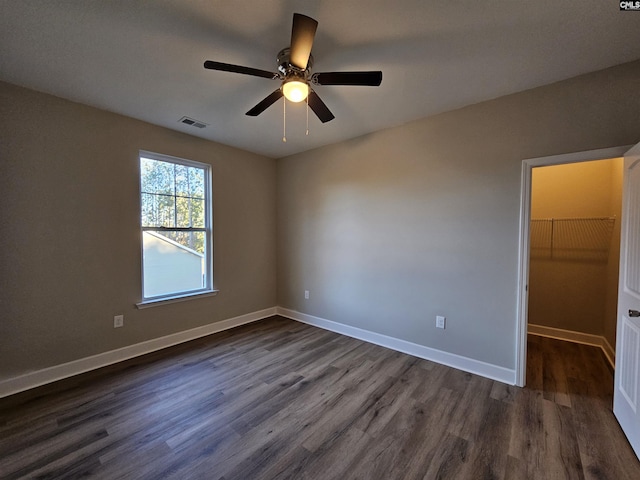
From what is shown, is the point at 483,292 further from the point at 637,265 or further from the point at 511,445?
the point at 511,445

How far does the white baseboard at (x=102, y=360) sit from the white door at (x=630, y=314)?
3954 millimetres

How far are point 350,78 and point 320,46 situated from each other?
1.30ft

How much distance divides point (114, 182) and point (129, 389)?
2.06 metres

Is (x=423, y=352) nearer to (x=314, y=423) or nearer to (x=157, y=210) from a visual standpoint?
(x=314, y=423)

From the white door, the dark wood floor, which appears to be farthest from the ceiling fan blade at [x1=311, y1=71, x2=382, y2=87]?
the dark wood floor

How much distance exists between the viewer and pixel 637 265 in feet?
5.66

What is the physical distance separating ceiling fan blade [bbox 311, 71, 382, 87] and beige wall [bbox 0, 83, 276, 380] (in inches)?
94.1

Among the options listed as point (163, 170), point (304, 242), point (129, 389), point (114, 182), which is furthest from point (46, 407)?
point (304, 242)

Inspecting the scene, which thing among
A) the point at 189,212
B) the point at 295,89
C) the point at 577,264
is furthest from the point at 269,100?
the point at 577,264

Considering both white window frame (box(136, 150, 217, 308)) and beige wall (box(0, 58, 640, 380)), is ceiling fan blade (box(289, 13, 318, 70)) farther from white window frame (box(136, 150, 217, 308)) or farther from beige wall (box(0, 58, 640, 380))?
white window frame (box(136, 150, 217, 308))

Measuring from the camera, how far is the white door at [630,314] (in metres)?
1.67

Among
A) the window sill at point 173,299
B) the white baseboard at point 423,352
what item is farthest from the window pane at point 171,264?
the white baseboard at point 423,352

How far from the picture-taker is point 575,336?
3328mm

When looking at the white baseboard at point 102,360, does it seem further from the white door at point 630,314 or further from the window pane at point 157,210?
the white door at point 630,314
